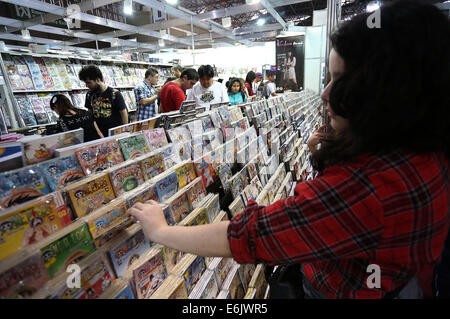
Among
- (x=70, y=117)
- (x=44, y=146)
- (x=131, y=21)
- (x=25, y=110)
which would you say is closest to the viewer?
(x=44, y=146)

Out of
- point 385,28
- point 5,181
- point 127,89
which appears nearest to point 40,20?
point 127,89

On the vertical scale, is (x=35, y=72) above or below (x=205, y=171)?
above

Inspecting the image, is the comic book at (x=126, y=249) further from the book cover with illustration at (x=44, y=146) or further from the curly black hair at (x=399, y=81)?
the curly black hair at (x=399, y=81)

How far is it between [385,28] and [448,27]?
13 centimetres

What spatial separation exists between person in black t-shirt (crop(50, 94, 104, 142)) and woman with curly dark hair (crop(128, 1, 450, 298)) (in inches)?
85.7

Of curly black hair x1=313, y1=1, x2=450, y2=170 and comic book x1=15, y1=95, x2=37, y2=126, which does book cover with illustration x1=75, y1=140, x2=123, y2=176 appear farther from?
comic book x1=15, y1=95, x2=37, y2=126

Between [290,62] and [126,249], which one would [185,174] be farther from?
[290,62]

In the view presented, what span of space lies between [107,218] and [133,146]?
0.34 meters

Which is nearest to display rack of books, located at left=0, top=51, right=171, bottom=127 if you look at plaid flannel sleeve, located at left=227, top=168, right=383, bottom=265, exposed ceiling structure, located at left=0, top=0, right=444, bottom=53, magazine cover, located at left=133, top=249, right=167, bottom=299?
exposed ceiling structure, located at left=0, top=0, right=444, bottom=53

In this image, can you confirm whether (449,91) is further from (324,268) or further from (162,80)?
(162,80)

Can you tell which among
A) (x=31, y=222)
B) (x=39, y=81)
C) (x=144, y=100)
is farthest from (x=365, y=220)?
(x=39, y=81)

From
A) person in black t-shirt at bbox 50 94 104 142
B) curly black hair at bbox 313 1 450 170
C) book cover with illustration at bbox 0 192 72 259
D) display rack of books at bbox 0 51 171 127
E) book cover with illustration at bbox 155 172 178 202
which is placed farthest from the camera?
display rack of books at bbox 0 51 171 127

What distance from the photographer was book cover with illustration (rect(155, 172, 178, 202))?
977 millimetres

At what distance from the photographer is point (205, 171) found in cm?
123
